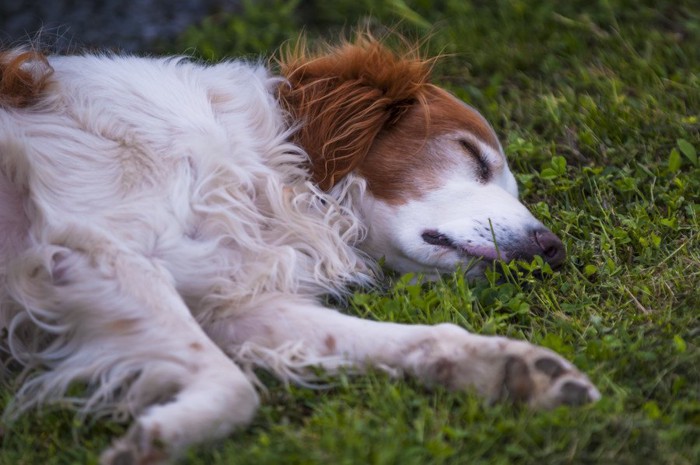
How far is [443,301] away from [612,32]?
9.35 ft

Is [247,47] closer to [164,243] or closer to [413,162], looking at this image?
[413,162]

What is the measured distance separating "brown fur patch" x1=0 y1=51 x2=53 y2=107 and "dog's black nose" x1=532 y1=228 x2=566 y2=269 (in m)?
1.79

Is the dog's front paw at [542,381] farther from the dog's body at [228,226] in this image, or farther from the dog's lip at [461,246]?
the dog's lip at [461,246]

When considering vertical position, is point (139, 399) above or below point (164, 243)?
below

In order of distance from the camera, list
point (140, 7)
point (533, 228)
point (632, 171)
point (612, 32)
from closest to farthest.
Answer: point (533, 228) < point (632, 171) < point (612, 32) < point (140, 7)

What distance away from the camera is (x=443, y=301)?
321 cm

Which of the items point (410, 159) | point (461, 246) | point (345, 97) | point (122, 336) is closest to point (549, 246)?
point (461, 246)

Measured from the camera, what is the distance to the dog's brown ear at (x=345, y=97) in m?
3.61

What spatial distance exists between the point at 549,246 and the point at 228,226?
3.74ft

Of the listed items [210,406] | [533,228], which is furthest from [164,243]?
[533,228]

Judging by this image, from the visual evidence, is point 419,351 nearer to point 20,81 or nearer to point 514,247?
point 514,247

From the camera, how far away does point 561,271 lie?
3.60 metres

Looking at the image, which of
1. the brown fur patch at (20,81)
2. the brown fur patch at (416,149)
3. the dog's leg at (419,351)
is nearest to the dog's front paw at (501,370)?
the dog's leg at (419,351)

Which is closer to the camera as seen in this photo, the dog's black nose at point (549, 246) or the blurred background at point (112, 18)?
the dog's black nose at point (549, 246)
